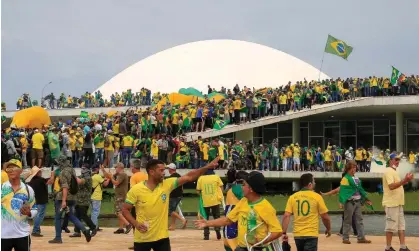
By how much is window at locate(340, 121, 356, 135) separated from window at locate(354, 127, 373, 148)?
14.6 inches

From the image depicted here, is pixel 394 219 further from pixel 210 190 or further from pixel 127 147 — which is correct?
pixel 127 147

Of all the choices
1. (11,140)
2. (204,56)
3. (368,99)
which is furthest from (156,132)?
(204,56)

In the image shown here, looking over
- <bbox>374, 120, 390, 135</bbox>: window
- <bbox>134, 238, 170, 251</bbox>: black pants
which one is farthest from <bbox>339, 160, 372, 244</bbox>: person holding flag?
<bbox>374, 120, 390, 135</bbox>: window

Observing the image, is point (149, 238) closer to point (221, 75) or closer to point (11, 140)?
point (11, 140)

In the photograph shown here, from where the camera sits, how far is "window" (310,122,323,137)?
49.8 metres

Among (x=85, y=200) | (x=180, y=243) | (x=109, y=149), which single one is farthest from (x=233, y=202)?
(x=109, y=149)

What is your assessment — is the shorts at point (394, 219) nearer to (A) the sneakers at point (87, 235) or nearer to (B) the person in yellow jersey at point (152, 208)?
(B) the person in yellow jersey at point (152, 208)

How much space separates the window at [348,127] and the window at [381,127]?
1359 millimetres

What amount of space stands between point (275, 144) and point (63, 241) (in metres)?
21.0

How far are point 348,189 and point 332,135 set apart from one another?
35515 millimetres

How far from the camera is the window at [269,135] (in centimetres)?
5025

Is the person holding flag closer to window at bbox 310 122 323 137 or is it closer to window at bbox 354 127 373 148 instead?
window at bbox 354 127 373 148

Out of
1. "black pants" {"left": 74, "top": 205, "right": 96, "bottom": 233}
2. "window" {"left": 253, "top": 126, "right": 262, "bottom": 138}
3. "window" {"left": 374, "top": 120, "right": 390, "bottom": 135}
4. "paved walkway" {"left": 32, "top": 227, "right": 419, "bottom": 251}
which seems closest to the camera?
"paved walkway" {"left": 32, "top": 227, "right": 419, "bottom": 251}

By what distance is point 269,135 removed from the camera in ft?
166
